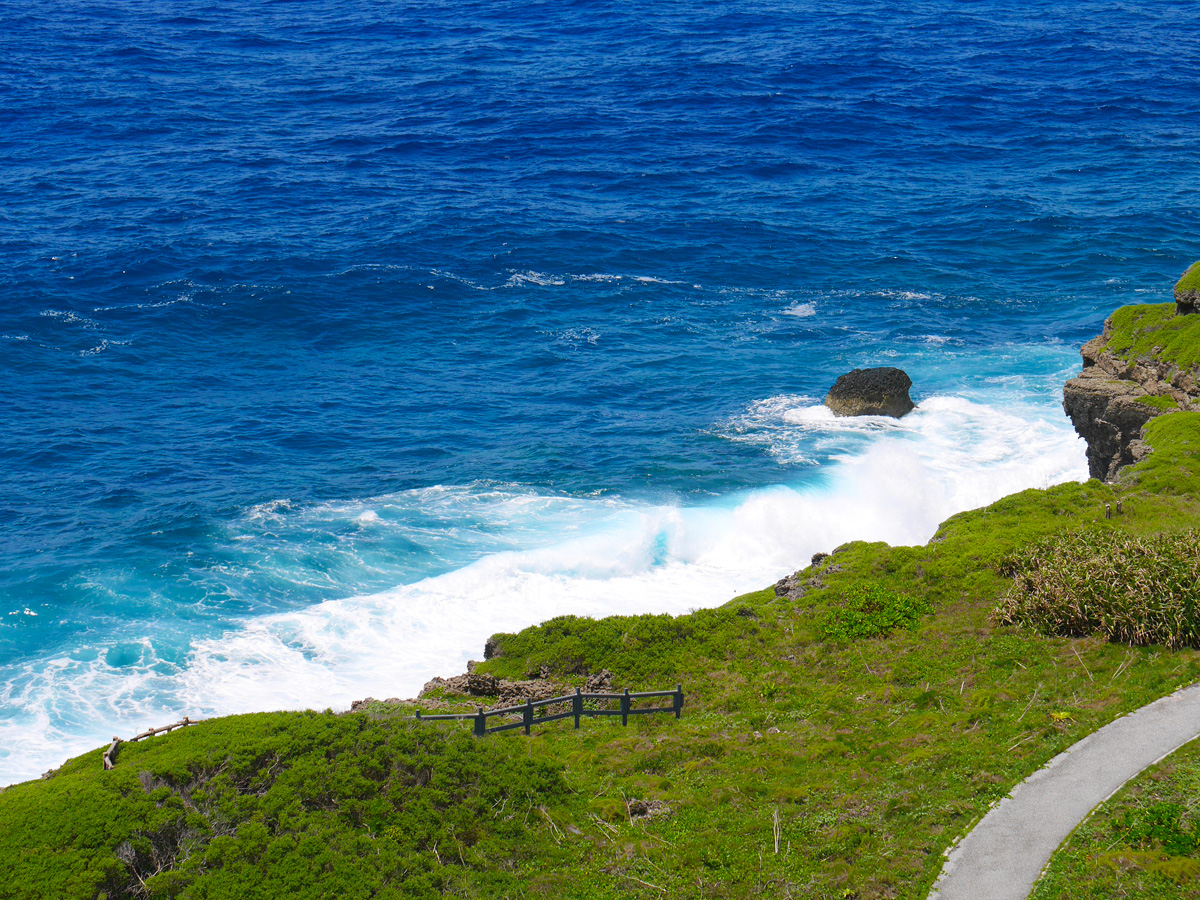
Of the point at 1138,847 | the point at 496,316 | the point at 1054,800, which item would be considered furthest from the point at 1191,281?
the point at 496,316

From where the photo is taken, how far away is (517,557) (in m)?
37.2

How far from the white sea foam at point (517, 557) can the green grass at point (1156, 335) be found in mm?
8190

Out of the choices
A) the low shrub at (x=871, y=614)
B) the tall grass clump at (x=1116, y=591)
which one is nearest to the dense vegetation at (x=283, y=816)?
the low shrub at (x=871, y=614)

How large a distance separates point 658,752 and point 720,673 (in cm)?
414

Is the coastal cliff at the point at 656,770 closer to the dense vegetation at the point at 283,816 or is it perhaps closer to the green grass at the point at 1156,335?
the dense vegetation at the point at 283,816

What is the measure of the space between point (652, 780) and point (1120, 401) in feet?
72.2

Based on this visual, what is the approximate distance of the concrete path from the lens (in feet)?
50.0

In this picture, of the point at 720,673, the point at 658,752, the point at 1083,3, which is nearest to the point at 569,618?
the point at 720,673

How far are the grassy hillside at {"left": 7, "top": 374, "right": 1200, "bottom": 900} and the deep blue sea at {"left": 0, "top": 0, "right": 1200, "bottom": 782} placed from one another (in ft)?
34.4

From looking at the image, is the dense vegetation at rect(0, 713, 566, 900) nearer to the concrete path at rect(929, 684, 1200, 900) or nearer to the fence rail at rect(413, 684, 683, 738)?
the fence rail at rect(413, 684, 683, 738)

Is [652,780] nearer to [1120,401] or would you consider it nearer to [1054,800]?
[1054,800]

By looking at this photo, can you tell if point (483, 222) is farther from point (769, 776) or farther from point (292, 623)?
point (769, 776)

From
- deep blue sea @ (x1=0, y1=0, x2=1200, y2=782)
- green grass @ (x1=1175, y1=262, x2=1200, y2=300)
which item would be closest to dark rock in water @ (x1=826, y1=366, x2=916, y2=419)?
deep blue sea @ (x1=0, y1=0, x2=1200, y2=782)

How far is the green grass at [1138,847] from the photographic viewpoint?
14539 mm
